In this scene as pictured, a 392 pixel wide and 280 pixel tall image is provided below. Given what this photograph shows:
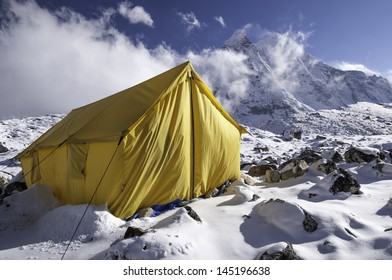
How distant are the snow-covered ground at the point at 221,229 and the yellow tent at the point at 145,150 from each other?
583 millimetres

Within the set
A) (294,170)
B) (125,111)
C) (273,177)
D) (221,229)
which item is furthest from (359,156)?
(125,111)

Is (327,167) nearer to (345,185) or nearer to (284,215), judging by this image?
(345,185)

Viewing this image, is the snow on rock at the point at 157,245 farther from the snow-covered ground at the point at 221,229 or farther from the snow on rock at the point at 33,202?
the snow on rock at the point at 33,202

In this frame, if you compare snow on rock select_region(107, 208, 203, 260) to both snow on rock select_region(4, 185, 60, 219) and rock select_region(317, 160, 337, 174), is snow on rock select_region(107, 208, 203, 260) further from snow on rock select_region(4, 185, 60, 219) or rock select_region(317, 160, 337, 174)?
rock select_region(317, 160, 337, 174)

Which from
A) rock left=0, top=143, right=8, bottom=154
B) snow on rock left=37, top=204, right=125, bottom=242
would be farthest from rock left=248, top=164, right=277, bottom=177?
rock left=0, top=143, right=8, bottom=154

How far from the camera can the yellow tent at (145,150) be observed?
6.49 m

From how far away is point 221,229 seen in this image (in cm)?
528

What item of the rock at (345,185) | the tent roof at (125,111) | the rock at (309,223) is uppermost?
the tent roof at (125,111)

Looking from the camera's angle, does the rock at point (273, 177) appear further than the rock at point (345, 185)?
Yes

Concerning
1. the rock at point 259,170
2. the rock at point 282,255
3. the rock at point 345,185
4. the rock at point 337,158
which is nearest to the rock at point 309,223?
the rock at point 282,255

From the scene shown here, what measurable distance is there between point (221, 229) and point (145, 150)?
2578 mm

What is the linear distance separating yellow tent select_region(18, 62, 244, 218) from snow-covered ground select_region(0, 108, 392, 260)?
583 millimetres

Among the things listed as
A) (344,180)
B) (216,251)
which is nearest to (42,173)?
(216,251)
